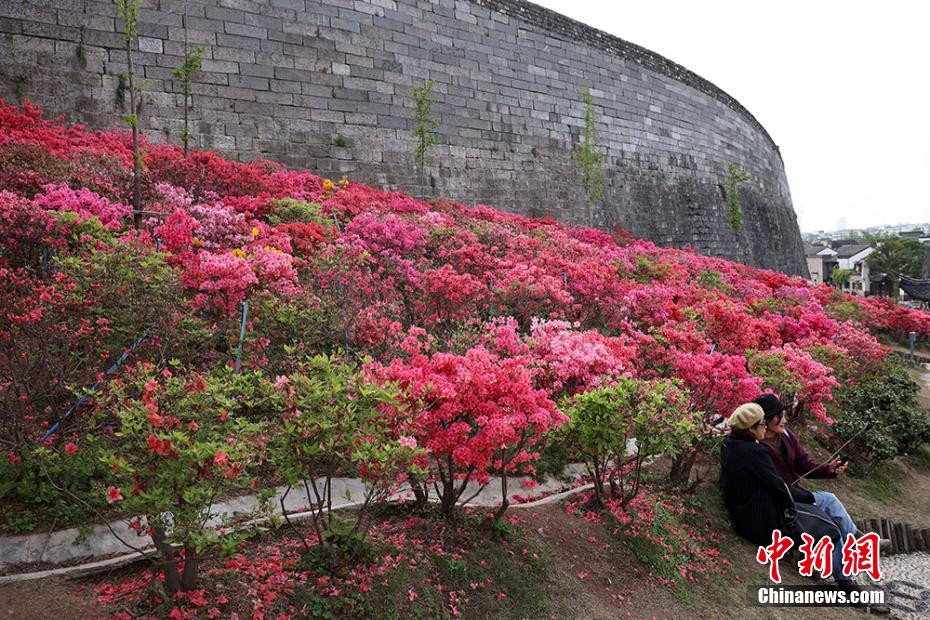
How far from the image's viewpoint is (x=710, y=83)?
24.3 metres

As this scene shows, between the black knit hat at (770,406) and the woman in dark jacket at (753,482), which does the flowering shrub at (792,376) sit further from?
the woman in dark jacket at (753,482)

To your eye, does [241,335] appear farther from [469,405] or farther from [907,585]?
[907,585]

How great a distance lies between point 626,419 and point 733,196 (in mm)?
22820

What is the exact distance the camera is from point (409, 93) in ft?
44.3

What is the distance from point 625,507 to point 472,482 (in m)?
1.23

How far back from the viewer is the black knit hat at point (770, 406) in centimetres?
456

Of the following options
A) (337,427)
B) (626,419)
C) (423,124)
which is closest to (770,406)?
(626,419)

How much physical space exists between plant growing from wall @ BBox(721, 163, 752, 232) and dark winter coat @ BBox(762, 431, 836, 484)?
2094 cm

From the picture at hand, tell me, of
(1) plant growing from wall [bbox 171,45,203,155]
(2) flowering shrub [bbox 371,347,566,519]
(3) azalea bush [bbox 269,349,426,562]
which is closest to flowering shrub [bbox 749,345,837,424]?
(2) flowering shrub [bbox 371,347,566,519]

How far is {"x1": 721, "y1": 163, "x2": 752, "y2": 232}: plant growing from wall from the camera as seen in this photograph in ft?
77.7

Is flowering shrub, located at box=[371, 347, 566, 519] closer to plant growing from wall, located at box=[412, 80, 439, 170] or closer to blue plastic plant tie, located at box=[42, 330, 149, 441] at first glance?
blue plastic plant tie, located at box=[42, 330, 149, 441]

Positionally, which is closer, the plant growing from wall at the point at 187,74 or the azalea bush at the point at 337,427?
the azalea bush at the point at 337,427

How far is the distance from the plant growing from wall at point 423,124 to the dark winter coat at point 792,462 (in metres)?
10.3

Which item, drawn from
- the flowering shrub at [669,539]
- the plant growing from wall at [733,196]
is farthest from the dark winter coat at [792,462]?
the plant growing from wall at [733,196]
